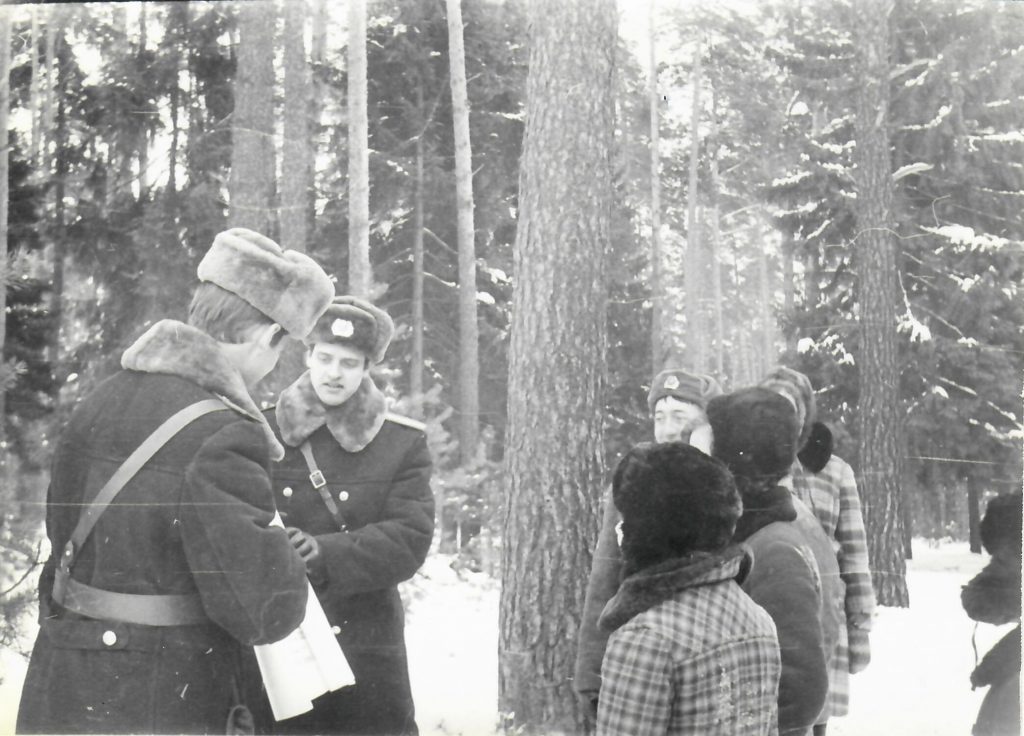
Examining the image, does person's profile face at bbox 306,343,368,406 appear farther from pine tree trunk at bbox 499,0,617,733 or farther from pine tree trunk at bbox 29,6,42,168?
pine tree trunk at bbox 29,6,42,168

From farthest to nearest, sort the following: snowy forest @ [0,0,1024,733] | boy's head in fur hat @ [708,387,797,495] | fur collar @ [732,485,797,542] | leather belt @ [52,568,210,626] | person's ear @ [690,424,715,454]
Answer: snowy forest @ [0,0,1024,733], person's ear @ [690,424,715,454], leather belt @ [52,568,210,626], boy's head in fur hat @ [708,387,797,495], fur collar @ [732,485,797,542]

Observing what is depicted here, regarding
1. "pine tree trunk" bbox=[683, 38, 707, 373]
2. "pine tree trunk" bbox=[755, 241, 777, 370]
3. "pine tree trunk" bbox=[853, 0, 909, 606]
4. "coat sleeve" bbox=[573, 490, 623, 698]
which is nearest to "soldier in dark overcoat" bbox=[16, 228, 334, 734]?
"coat sleeve" bbox=[573, 490, 623, 698]

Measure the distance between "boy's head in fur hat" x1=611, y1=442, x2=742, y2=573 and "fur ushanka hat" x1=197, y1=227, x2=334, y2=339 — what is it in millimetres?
1704

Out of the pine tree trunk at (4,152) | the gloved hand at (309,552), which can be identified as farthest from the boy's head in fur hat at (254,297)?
the pine tree trunk at (4,152)

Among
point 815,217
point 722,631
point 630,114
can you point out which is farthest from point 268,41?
point 722,631

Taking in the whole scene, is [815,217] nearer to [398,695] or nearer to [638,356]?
[638,356]

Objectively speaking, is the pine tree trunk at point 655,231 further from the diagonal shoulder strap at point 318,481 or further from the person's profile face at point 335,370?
the diagonal shoulder strap at point 318,481

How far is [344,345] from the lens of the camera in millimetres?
3879

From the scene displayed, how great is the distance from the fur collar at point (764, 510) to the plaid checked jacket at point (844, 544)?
55 centimetres

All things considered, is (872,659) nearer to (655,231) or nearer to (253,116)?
(655,231)

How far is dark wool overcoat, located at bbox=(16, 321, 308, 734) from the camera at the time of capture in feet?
11.5

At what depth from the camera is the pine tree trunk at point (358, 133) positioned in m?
4.07

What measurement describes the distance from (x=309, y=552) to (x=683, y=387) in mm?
1533

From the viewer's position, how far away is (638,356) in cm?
402
